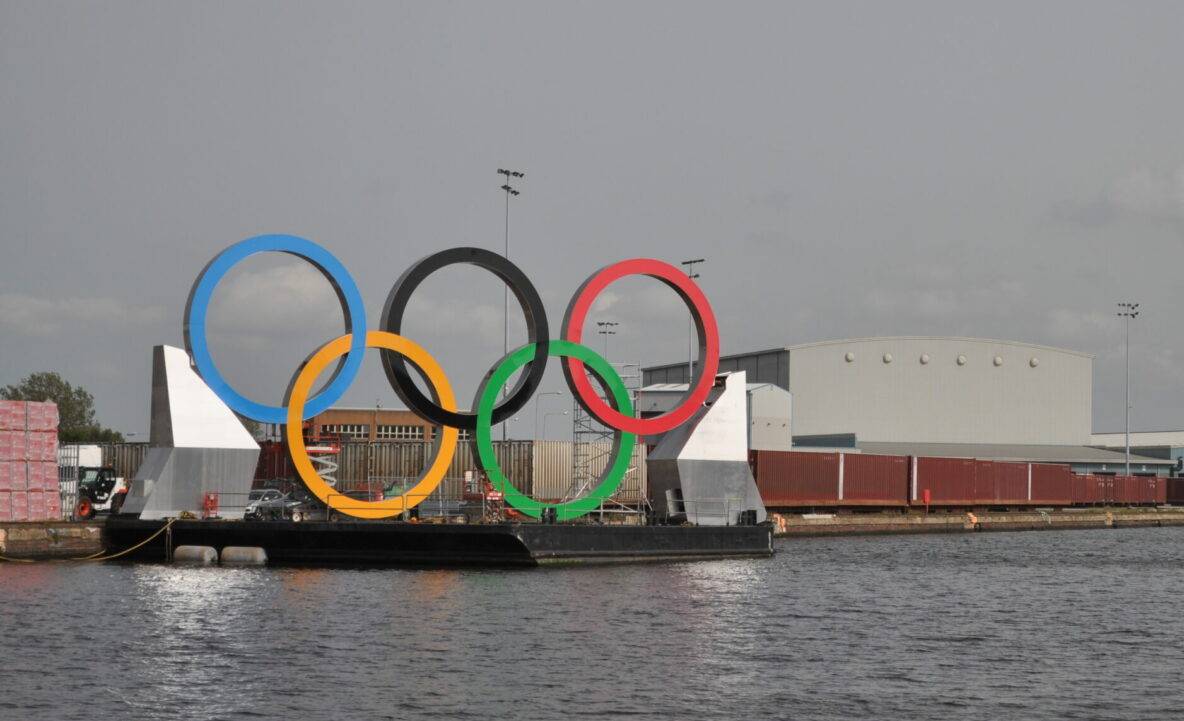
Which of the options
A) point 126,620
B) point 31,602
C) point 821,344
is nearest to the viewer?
point 126,620

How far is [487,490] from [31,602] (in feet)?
52.9

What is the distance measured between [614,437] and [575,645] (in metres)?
18.2

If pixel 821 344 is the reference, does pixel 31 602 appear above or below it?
below

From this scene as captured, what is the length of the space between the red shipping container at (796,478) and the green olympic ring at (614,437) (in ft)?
83.3

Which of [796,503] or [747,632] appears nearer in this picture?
[747,632]

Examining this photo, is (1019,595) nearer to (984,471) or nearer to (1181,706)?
(1181,706)

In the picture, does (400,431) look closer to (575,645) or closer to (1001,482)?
(1001,482)

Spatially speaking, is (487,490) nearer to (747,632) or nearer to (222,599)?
(222,599)

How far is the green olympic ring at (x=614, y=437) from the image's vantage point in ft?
149

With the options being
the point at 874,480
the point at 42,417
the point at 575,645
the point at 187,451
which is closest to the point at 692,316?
the point at 187,451

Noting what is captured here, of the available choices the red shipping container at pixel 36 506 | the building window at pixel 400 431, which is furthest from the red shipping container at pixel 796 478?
the building window at pixel 400 431

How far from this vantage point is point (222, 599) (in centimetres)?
3631

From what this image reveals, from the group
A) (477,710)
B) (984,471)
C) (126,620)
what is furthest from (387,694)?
(984,471)

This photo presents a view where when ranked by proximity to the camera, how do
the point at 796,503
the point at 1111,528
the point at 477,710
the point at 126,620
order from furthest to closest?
the point at 1111,528 < the point at 796,503 < the point at 126,620 < the point at 477,710
